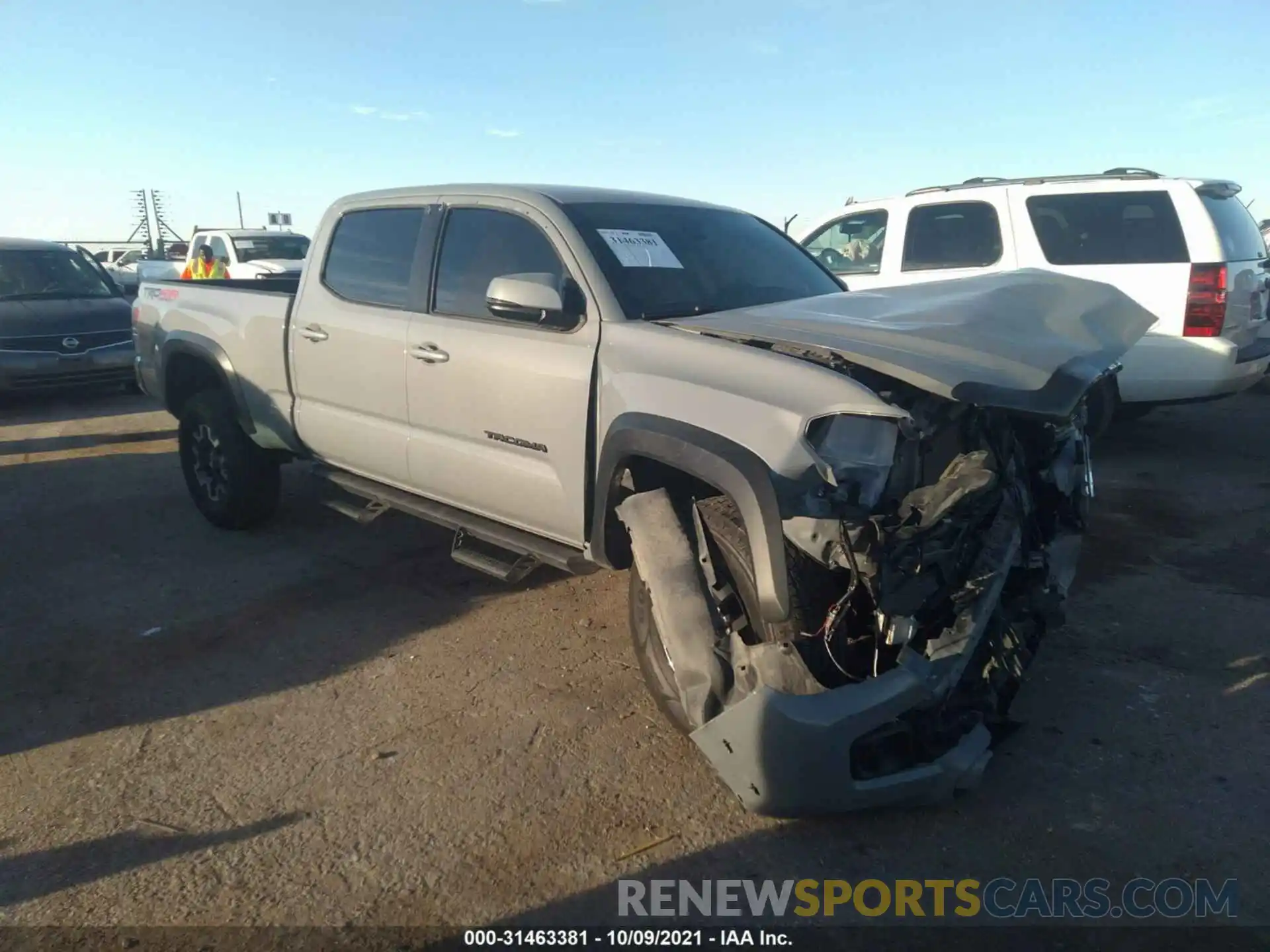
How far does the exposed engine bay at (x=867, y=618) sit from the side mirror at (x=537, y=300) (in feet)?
2.67

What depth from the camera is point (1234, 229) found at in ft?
22.3

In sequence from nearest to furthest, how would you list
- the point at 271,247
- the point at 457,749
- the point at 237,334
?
1. the point at 457,749
2. the point at 237,334
3. the point at 271,247

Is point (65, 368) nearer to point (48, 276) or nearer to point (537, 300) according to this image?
point (48, 276)

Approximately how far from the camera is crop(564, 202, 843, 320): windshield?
3.66 metres

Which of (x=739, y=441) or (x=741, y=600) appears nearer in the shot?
(x=739, y=441)

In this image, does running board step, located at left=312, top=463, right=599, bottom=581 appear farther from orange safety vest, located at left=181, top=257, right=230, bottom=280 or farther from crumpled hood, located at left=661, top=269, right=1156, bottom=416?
orange safety vest, located at left=181, top=257, right=230, bottom=280

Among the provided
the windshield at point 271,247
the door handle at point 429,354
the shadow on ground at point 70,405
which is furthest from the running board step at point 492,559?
the windshield at point 271,247

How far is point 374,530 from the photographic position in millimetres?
5730

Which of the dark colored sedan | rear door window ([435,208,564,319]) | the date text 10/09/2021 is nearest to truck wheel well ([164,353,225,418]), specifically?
rear door window ([435,208,564,319])

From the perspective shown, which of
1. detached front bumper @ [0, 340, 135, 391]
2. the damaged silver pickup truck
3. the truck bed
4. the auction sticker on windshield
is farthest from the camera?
detached front bumper @ [0, 340, 135, 391]

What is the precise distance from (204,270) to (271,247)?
1.41m

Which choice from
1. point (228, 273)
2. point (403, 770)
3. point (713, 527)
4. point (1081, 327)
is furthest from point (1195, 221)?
point (228, 273)

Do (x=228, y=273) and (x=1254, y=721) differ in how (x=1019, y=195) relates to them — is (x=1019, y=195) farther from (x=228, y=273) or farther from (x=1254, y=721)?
(x=228, y=273)

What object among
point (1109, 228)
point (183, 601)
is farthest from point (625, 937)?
point (1109, 228)
